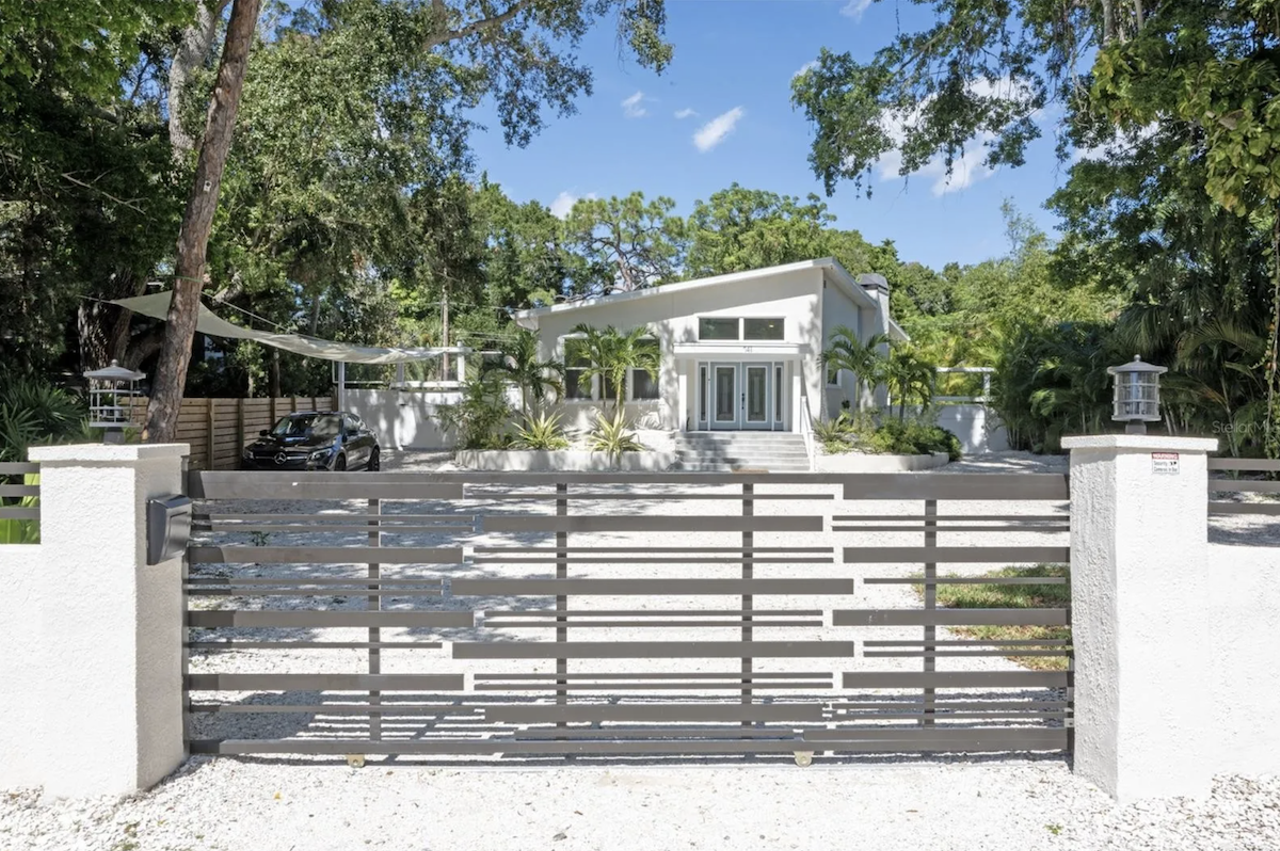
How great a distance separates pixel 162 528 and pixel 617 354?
15.8 meters

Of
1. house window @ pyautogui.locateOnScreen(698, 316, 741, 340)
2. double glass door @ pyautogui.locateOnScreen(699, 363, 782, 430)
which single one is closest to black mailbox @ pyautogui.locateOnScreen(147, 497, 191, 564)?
house window @ pyautogui.locateOnScreen(698, 316, 741, 340)

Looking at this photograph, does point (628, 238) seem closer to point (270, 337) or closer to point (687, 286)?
point (687, 286)

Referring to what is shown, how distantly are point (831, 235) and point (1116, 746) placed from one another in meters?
36.9

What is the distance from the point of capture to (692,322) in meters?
20.5

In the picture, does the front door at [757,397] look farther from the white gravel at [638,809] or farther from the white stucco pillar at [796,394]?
the white gravel at [638,809]

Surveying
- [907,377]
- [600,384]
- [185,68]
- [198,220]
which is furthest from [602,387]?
[198,220]

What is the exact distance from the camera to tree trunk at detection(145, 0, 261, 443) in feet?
29.1

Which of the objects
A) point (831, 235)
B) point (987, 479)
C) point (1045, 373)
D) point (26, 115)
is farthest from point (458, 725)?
point (831, 235)

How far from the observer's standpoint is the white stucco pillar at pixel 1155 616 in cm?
325

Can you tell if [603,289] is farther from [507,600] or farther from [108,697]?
[108,697]

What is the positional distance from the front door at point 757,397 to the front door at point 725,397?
21cm

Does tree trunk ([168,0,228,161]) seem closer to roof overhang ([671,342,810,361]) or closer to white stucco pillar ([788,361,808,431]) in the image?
roof overhang ([671,342,810,361])

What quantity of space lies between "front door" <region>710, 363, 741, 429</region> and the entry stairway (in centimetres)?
119
